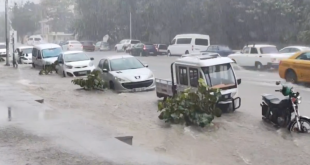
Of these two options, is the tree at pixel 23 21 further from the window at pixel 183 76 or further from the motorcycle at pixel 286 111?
the motorcycle at pixel 286 111

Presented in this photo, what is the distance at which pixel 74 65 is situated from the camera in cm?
2592

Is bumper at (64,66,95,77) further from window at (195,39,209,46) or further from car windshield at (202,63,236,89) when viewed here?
window at (195,39,209,46)

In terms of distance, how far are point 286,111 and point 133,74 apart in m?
8.75

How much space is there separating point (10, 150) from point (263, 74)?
1811 cm

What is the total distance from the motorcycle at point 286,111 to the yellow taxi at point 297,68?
7.65m

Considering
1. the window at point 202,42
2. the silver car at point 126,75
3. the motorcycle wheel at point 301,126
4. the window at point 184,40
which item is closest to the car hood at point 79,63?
the silver car at point 126,75

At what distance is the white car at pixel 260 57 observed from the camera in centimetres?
2628

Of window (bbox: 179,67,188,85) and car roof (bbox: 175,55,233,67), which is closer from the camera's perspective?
car roof (bbox: 175,55,233,67)

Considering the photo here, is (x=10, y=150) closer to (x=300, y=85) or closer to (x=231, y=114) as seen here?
(x=231, y=114)

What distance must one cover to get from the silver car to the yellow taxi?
5.25 m

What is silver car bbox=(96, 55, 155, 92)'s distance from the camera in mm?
18531

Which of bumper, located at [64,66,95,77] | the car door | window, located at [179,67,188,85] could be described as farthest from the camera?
bumper, located at [64,66,95,77]

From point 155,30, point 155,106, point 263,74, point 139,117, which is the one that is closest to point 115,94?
point 155,106

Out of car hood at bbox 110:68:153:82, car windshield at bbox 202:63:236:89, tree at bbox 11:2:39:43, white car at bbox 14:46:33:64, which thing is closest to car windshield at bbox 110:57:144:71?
car hood at bbox 110:68:153:82
